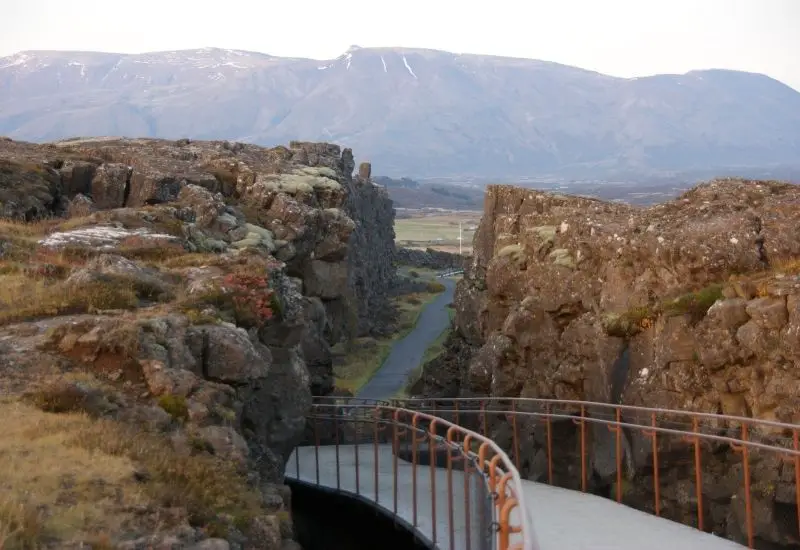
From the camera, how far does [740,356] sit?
19297 mm

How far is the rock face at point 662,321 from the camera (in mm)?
18594

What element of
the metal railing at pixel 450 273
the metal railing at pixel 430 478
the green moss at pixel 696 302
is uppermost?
the green moss at pixel 696 302

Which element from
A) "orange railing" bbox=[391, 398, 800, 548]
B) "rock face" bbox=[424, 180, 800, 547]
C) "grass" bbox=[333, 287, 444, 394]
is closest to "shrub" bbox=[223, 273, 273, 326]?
"orange railing" bbox=[391, 398, 800, 548]

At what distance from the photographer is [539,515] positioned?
54.4ft

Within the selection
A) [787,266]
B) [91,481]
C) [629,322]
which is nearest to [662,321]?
[629,322]

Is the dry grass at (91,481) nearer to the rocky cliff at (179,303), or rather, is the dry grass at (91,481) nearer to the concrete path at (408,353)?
the rocky cliff at (179,303)

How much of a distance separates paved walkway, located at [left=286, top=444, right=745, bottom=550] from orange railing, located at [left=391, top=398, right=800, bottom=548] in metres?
0.71

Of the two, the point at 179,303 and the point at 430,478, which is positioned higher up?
the point at 179,303

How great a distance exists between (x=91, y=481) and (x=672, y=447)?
13194 millimetres

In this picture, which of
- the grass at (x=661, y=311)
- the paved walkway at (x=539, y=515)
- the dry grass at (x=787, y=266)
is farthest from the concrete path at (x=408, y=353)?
the dry grass at (x=787, y=266)

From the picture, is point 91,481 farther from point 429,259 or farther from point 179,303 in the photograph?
point 429,259

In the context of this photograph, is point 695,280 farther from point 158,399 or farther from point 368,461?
point 158,399

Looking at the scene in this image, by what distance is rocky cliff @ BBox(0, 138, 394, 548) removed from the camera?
42.0 ft

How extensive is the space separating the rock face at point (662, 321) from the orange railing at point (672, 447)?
0.22 ft
